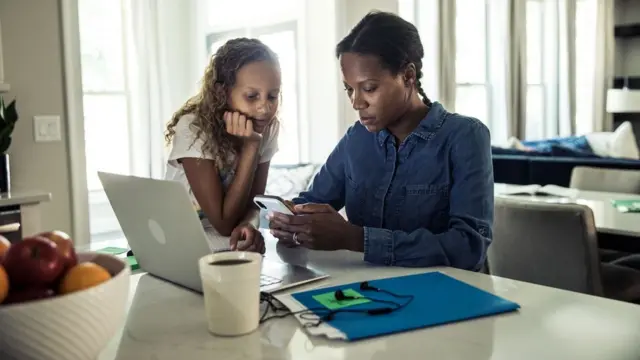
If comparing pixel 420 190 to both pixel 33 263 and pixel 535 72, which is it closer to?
pixel 33 263

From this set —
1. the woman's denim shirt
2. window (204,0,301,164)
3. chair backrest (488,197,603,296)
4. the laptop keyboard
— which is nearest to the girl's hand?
the woman's denim shirt

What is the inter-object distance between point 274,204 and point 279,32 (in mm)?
3203

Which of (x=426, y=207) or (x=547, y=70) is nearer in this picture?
(x=426, y=207)

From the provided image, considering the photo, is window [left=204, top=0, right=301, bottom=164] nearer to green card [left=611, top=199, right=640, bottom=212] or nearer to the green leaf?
the green leaf

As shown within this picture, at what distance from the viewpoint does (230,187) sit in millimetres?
1605

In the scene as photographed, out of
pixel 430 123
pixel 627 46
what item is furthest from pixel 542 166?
pixel 627 46

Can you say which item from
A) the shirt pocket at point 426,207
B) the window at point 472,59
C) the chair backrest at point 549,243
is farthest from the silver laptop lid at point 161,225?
the window at point 472,59

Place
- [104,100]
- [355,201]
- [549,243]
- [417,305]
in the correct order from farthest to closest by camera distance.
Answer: [104,100] < [549,243] < [355,201] < [417,305]

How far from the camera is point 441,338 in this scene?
0.84 meters

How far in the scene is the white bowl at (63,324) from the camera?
65 centimetres

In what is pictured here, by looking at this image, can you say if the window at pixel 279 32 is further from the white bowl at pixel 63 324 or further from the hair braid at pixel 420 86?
the white bowl at pixel 63 324

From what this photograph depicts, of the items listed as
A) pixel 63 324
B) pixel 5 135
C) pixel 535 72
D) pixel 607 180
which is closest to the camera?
pixel 63 324

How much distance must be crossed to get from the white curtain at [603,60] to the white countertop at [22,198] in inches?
238

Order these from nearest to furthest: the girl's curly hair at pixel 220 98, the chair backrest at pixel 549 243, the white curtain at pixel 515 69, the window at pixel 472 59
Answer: the girl's curly hair at pixel 220 98 < the chair backrest at pixel 549 243 < the window at pixel 472 59 < the white curtain at pixel 515 69
